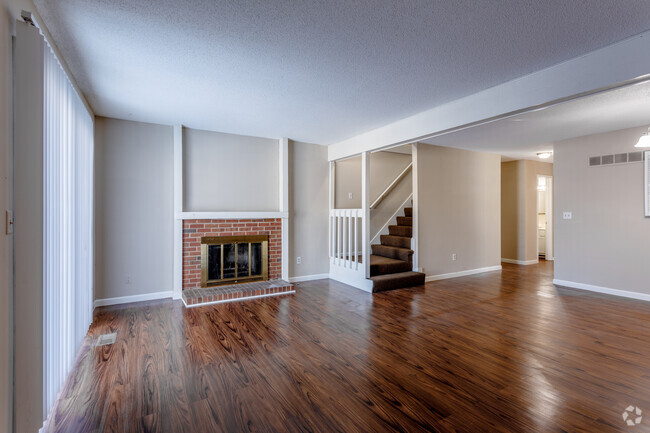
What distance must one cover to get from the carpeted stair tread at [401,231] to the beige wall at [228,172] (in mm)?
Answer: 2343

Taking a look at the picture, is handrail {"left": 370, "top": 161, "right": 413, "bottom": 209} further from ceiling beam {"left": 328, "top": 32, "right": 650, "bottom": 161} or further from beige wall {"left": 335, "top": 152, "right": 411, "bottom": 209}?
ceiling beam {"left": 328, "top": 32, "right": 650, "bottom": 161}

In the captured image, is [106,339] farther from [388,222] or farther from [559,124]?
[559,124]

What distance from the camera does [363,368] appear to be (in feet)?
7.82

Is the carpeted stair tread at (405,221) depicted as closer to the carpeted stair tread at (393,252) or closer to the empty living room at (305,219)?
the empty living room at (305,219)

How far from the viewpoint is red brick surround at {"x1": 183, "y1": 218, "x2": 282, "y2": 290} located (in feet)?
14.4

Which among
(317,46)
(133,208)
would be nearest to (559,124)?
(317,46)

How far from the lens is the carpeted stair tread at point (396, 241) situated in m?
5.50

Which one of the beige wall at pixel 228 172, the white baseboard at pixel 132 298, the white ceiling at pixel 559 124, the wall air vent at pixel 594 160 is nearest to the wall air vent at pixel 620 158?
the wall air vent at pixel 594 160

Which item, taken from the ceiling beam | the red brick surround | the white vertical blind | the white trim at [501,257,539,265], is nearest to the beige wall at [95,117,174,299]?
the red brick surround

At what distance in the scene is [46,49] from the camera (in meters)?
1.89

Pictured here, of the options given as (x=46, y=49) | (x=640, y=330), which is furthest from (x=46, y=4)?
(x=640, y=330)

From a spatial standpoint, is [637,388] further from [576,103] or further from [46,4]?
[46,4]

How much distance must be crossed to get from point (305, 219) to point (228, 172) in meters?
1.46
